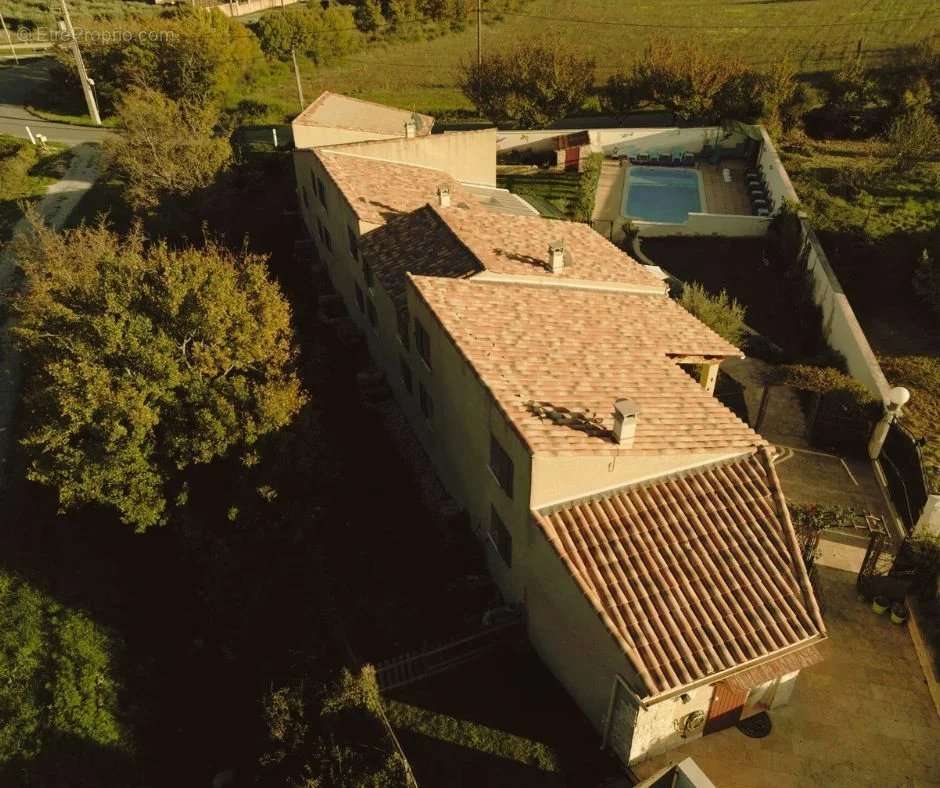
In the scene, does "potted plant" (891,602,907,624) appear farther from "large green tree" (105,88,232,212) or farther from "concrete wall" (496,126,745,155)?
"concrete wall" (496,126,745,155)

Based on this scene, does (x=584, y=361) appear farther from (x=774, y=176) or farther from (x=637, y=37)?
(x=637, y=37)

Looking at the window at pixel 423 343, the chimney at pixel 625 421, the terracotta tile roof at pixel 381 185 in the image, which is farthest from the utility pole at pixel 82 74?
the chimney at pixel 625 421

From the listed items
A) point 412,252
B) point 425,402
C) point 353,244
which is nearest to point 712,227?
point 412,252

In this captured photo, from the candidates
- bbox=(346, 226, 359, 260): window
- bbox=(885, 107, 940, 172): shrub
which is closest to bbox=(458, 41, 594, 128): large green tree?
bbox=(885, 107, 940, 172): shrub

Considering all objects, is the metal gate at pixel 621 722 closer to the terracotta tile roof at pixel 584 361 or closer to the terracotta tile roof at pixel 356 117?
the terracotta tile roof at pixel 584 361

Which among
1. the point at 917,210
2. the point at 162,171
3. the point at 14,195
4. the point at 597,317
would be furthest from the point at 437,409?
the point at 14,195

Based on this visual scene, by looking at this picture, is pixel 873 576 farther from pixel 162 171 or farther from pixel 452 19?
pixel 452 19

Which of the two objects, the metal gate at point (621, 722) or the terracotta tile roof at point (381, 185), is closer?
the metal gate at point (621, 722)

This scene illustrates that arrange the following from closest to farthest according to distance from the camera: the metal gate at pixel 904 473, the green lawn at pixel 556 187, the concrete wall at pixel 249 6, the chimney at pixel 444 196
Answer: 1. the metal gate at pixel 904 473
2. the chimney at pixel 444 196
3. the green lawn at pixel 556 187
4. the concrete wall at pixel 249 6
